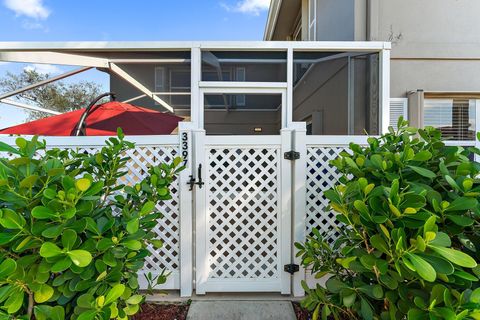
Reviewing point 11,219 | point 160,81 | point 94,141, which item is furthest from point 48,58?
point 160,81

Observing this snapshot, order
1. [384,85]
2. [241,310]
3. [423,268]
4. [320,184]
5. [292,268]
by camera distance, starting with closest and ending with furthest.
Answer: [423,268], [241,310], [292,268], [320,184], [384,85]

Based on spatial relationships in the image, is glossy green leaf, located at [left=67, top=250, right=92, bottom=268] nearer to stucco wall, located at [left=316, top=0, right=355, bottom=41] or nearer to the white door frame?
the white door frame

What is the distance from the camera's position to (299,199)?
2812 millimetres

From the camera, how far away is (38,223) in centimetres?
135

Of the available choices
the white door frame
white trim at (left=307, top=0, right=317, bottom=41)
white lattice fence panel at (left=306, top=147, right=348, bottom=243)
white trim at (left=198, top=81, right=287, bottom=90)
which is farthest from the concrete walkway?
white trim at (left=307, top=0, right=317, bottom=41)

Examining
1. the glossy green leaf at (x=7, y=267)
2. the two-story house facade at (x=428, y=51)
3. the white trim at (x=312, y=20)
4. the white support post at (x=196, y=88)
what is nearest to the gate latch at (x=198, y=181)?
the white support post at (x=196, y=88)

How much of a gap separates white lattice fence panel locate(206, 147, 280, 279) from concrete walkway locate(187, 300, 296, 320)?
10.5 inches

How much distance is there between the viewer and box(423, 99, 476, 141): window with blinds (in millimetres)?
3979

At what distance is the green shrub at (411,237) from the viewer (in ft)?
4.07

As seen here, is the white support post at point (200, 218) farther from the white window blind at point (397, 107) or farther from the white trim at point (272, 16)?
the white trim at point (272, 16)

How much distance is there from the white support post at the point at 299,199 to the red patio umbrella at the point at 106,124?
1913 millimetres

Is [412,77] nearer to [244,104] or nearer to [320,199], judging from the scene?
[320,199]

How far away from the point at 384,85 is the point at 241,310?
3116 millimetres

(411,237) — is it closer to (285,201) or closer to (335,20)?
(285,201)
